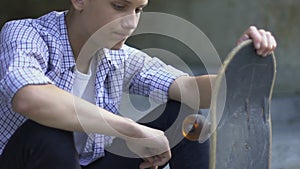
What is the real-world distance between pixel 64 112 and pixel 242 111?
0.60 meters

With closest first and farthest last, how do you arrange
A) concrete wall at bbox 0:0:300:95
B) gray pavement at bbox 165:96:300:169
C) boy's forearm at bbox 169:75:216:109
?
1. boy's forearm at bbox 169:75:216:109
2. gray pavement at bbox 165:96:300:169
3. concrete wall at bbox 0:0:300:95

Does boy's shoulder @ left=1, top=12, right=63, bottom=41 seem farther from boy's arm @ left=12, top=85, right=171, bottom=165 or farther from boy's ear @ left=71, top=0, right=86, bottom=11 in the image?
boy's arm @ left=12, top=85, right=171, bottom=165

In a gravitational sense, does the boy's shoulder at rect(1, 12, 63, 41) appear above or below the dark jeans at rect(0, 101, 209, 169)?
above

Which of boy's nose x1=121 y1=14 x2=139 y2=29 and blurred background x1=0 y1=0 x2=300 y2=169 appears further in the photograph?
blurred background x1=0 y1=0 x2=300 y2=169

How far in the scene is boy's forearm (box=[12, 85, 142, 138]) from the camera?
84.6 inches

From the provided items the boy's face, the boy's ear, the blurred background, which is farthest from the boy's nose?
the blurred background

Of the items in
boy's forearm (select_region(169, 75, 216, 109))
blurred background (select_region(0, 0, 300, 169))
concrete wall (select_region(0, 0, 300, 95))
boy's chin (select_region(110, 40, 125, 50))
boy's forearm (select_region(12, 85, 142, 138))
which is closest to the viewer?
boy's forearm (select_region(12, 85, 142, 138))

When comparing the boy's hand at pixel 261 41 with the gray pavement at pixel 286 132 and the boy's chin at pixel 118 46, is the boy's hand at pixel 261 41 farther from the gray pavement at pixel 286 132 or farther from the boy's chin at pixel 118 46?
the gray pavement at pixel 286 132

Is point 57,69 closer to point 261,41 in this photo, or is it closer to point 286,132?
point 261,41

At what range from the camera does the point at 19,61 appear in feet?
7.25

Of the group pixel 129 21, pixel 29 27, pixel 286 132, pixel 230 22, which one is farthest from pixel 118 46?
pixel 230 22

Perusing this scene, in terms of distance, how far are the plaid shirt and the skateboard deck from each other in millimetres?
347

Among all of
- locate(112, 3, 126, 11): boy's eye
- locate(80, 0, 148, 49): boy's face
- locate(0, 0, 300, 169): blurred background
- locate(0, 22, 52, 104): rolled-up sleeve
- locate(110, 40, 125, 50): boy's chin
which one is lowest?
locate(0, 0, 300, 169): blurred background

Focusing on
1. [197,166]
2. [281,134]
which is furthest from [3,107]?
[281,134]
